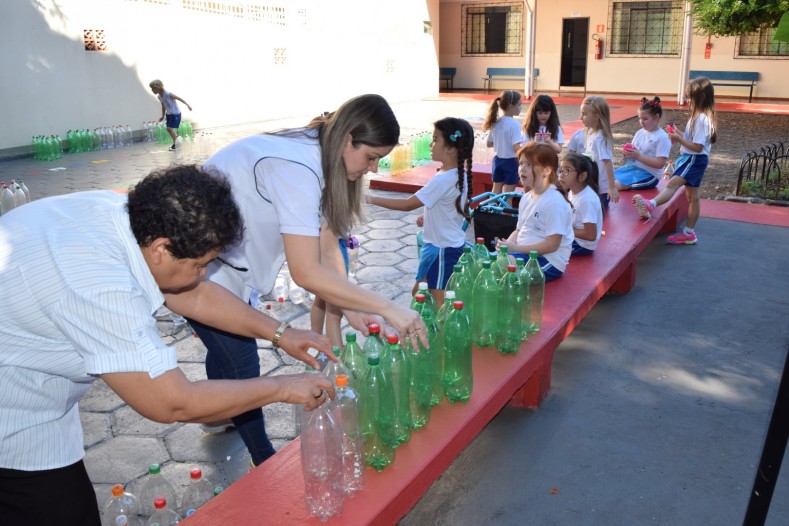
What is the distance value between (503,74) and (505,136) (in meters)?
21.5

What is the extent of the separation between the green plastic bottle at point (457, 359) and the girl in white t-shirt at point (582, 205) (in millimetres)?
2440

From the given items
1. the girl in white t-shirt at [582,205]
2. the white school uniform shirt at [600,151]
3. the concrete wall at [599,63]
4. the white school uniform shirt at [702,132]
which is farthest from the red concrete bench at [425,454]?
the concrete wall at [599,63]

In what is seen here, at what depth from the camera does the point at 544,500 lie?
10.6 ft

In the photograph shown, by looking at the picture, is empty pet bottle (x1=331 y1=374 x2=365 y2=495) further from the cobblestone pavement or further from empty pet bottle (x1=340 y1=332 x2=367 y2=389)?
the cobblestone pavement

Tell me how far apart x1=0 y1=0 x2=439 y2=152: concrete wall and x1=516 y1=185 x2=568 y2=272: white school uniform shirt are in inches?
488

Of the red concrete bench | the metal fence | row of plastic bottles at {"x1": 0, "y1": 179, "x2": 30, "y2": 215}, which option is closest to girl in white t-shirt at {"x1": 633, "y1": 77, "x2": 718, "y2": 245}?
the metal fence

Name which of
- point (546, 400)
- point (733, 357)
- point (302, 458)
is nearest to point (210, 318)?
point (302, 458)

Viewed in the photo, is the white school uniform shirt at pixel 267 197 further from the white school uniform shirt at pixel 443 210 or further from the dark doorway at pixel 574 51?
the dark doorway at pixel 574 51

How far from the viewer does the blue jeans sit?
2896 millimetres

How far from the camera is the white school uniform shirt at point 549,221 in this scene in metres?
4.49

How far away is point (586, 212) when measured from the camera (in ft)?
16.9

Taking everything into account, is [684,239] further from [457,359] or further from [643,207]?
[457,359]

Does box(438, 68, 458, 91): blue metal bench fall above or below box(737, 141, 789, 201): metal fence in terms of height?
above

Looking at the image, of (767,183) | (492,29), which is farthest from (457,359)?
(492,29)
